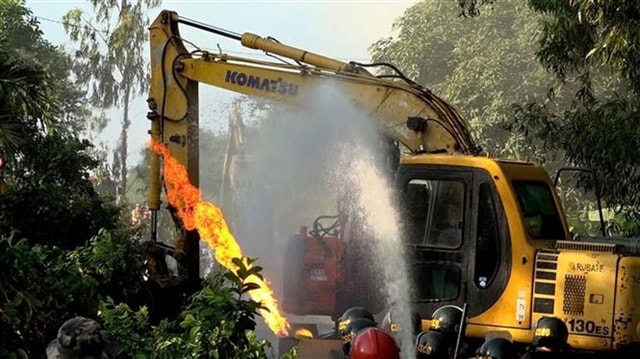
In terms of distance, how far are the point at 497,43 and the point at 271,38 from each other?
36699mm

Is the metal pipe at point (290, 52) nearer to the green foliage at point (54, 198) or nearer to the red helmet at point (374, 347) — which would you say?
the green foliage at point (54, 198)

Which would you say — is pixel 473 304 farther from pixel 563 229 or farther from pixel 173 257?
pixel 173 257

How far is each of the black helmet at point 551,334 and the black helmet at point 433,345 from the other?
0.78 metres

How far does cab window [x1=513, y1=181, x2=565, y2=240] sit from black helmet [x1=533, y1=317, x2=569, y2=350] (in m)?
1.04

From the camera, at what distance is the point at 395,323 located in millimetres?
10406

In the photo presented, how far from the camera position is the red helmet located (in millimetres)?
6219

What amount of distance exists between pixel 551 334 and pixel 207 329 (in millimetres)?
3950

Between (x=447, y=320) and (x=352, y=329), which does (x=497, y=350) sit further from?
(x=352, y=329)

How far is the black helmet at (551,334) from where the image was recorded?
370 inches

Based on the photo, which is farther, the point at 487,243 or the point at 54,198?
the point at 54,198

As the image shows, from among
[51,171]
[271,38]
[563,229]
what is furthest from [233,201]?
[563,229]

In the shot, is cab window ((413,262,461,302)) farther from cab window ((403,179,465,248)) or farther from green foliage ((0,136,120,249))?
green foliage ((0,136,120,249))

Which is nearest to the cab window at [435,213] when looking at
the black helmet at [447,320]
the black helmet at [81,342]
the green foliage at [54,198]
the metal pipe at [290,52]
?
the black helmet at [447,320]

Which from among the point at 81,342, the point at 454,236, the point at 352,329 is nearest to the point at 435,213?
the point at 454,236
